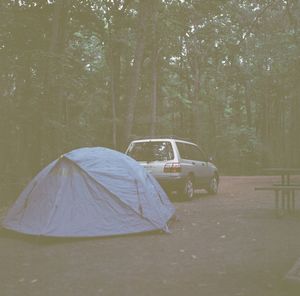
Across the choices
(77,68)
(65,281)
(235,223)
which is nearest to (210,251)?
(65,281)

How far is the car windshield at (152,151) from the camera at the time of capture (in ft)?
57.0

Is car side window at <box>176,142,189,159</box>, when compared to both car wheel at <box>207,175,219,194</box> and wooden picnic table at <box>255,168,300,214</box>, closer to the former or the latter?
car wheel at <box>207,175,219,194</box>

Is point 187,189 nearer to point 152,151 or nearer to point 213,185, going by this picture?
point 152,151

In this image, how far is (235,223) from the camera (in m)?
12.4

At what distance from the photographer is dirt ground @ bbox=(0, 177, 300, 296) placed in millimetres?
6473

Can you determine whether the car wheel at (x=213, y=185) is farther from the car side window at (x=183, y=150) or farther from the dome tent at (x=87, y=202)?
the dome tent at (x=87, y=202)

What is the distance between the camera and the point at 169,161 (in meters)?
17.2

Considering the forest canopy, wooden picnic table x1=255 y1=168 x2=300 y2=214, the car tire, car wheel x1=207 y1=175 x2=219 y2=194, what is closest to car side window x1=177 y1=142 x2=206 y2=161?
the car tire

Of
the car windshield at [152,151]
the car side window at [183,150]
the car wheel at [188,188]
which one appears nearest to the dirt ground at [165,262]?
the car windshield at [152,151]

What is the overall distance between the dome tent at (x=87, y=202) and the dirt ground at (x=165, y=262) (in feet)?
0.84

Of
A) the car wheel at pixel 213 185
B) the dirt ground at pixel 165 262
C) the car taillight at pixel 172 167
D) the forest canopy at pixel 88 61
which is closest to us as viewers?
the dirt ground at pixel 165 262

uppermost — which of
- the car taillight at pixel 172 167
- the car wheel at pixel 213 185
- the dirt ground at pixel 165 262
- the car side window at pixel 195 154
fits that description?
the car side window at pixel 195 154

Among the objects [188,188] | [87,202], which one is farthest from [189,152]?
[87,202]

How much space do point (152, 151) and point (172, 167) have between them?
85 centimetres
